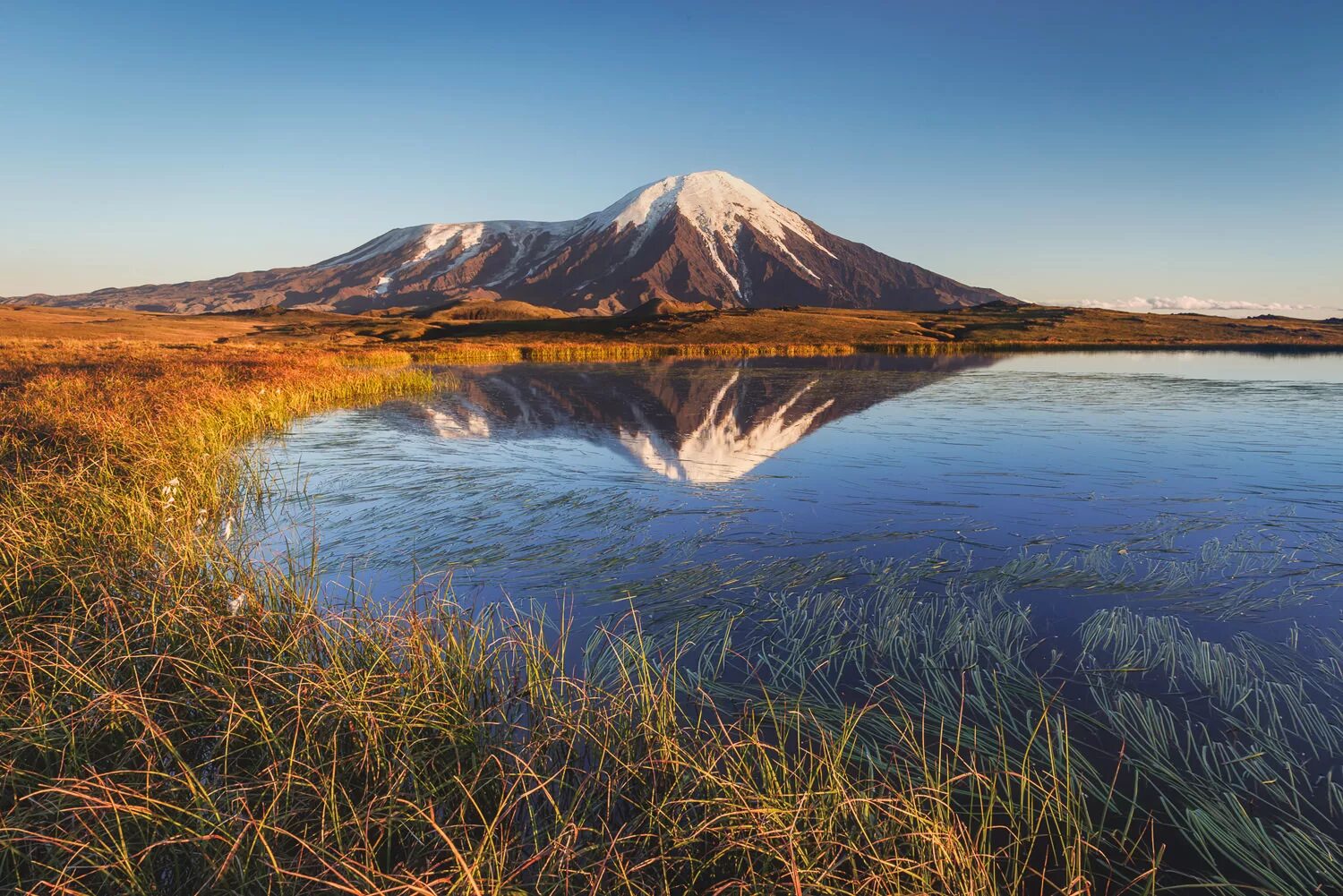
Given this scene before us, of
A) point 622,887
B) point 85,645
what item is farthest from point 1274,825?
point 85,645

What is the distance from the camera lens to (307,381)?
92.4ft

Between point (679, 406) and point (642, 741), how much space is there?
2444 cm

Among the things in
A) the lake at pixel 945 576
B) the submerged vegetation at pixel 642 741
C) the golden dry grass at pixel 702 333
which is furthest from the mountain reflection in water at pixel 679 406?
the golden dry grass at pixel 702 333

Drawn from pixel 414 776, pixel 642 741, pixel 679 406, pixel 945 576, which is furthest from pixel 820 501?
pixel 679 406

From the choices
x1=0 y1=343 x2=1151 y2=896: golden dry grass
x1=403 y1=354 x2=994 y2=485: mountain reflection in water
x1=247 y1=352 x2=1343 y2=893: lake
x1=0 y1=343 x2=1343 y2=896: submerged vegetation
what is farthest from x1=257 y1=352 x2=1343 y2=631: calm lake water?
x1=0 y1=343 x2=1151 y2=896: golden dry grass

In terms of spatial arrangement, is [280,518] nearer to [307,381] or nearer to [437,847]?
[437,847]

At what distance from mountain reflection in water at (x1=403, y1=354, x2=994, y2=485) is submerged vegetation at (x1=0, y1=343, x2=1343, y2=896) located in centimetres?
857

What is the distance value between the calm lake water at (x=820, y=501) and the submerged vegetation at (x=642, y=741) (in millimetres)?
651

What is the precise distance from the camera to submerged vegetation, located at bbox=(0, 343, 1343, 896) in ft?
11.0

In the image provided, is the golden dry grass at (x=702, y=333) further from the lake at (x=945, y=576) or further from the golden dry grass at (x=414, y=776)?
the golden dry grass at (x=414, y=776)

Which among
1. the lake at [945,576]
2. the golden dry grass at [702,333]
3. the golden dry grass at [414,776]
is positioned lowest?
the lake at [945,576]

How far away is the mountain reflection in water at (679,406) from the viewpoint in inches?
737

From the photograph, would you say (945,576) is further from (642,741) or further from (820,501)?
(642,741)

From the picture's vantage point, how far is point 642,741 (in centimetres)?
470
